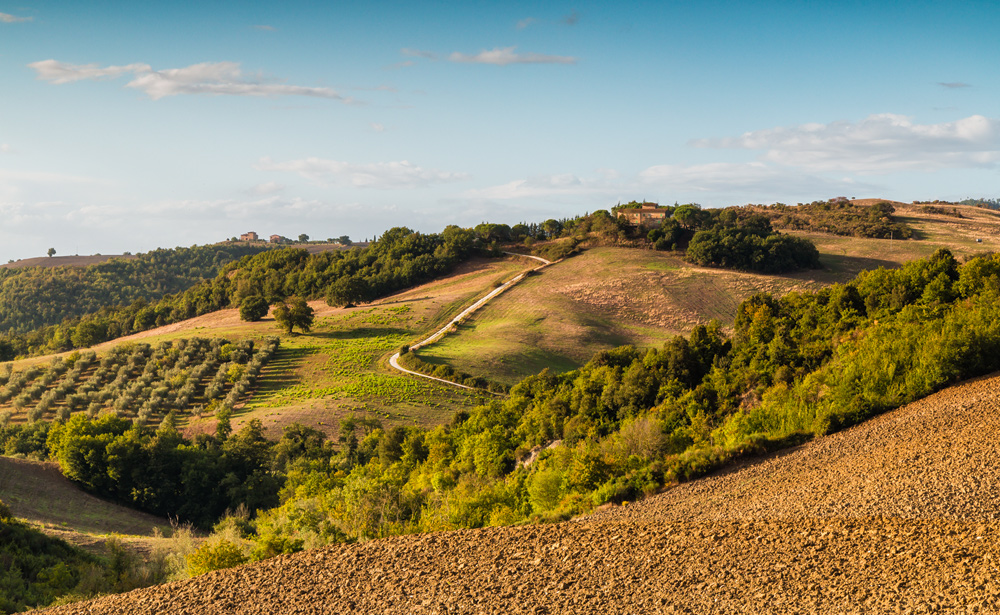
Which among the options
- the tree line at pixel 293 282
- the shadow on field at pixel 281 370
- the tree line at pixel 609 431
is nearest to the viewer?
the tree line at pixel 609 431

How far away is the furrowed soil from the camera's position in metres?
8.26

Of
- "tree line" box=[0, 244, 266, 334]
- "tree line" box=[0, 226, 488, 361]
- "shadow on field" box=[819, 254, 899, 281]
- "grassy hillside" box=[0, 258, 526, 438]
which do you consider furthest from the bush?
"shadow on field" box=[819, 254, 899, 281]

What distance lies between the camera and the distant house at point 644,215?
380 feet

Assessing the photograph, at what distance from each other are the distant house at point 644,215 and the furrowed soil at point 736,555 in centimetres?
10196

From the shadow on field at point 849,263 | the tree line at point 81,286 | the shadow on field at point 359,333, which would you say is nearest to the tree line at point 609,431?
the shadow on field at point 359,333

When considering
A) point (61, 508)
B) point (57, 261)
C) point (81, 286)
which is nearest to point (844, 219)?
point (61, 508)

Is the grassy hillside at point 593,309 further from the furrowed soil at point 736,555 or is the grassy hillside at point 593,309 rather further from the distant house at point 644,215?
the furrowed soil at point 736,555

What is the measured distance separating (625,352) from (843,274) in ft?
229

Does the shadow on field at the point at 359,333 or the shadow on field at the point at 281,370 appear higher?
the shadow on field at the point at 359,333

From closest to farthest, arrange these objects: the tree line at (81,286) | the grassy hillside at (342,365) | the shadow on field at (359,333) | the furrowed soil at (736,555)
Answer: the furrowed soil at (736,555)
the grassy hillside at (342,365)
the shadow on field at (359,333)
the tree line at (81,286)

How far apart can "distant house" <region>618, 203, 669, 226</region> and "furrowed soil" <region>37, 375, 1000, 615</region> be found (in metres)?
102

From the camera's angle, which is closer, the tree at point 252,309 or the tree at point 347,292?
the tree at point 252,309

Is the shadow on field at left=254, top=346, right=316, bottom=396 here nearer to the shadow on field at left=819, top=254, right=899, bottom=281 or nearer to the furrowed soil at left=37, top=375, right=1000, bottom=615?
the furrowed soil at left=37, top=375, right=1000, bottom=615

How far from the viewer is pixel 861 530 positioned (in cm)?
962
